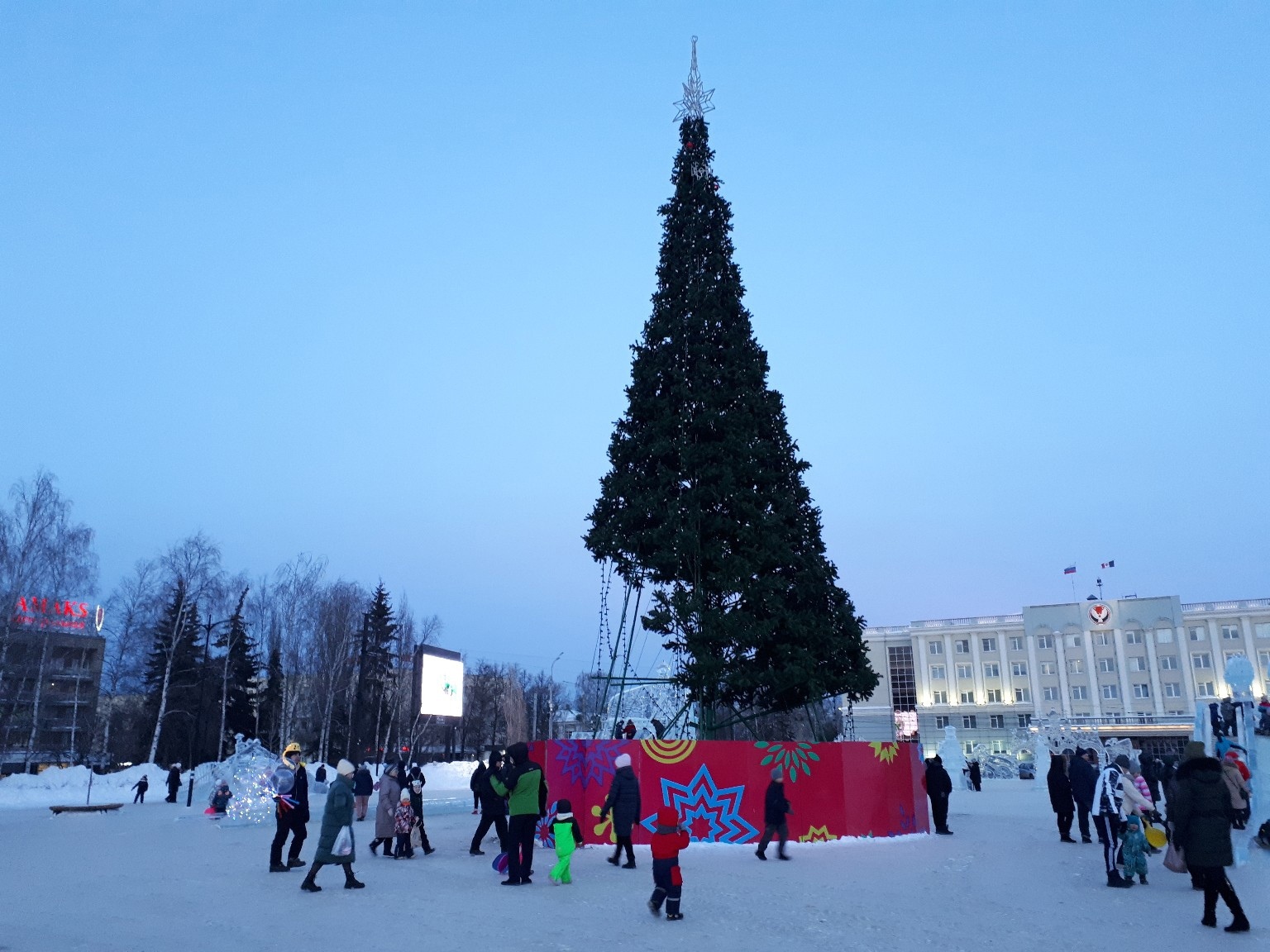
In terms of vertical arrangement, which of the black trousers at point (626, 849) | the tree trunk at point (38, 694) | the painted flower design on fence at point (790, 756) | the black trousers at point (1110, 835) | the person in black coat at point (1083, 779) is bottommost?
the black trousers at point (626, 849)

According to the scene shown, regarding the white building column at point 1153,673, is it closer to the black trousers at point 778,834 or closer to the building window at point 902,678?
the building window at point 902,678

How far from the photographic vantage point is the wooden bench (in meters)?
25.0

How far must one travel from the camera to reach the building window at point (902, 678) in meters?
90.1

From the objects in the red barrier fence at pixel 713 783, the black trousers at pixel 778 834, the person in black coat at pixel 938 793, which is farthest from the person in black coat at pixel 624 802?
the person in black coat at pixel 938 793

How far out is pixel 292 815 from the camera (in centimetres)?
1323

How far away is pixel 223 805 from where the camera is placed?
2520 cm

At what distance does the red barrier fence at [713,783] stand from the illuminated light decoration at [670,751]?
14mm

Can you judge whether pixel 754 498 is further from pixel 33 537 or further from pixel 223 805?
pixel 33 537

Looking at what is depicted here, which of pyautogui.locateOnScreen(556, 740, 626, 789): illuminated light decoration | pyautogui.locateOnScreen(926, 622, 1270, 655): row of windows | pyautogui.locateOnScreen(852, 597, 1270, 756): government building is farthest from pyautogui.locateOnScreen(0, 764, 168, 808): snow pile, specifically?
pyautogui.locateOnScreen(926, 622, 1270, 655): row of windows

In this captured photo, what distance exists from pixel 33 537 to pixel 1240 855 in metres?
42.3

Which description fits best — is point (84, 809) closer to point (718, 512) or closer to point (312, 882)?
point (312, 882)

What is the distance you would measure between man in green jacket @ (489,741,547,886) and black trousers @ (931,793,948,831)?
→ 9.81 metres

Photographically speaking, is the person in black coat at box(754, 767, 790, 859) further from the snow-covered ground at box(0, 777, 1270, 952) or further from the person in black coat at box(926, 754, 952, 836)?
the person in black coat at box(926, 754, 952, 836)

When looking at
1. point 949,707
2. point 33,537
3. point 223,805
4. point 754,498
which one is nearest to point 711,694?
point 754,498
